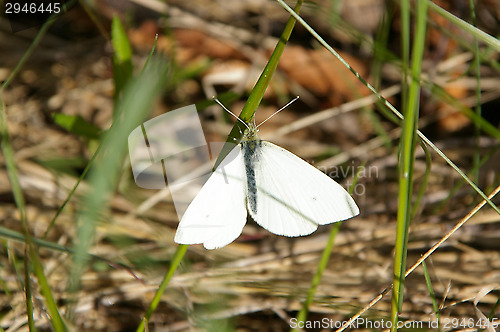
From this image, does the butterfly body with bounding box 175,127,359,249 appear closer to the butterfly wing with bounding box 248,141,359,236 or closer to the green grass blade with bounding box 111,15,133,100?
the butterfly wing with bounding box 248,141,359,236

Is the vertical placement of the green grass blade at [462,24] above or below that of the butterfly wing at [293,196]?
above

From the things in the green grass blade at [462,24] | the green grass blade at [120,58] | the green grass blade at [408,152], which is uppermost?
the green grass blade at [120,58]

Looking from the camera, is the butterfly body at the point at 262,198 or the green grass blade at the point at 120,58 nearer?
the butterfly body at the point at 262,198

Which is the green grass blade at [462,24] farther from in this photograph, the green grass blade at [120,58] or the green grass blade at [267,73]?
the green grass blade at [120,58]

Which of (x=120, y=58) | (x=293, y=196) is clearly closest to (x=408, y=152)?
(x=293, y=196)

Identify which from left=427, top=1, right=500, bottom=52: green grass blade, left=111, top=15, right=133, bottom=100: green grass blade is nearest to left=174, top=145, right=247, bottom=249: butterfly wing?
left=111, top=15, right=133, bottom=100: green grass blade

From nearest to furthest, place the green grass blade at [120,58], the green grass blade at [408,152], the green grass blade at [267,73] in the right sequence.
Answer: the green grass blade at [408,152]
the green grass blade at [267,73]
the green grass blade at [120,58]

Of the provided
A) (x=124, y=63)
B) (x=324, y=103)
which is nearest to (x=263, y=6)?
(x=324, y=103)

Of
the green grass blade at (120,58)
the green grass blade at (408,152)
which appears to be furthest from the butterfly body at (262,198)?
the green grass blade at (120,58)

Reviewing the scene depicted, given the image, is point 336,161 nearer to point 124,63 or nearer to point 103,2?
point 124,63
